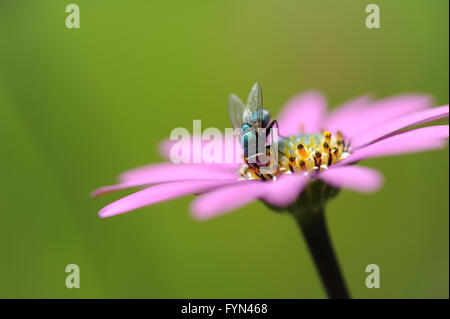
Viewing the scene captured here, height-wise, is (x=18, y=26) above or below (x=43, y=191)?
above

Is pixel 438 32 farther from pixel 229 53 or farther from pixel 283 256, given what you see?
pixel 283 256

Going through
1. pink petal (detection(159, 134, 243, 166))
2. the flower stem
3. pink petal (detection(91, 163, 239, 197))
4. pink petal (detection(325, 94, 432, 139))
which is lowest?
the flower stem

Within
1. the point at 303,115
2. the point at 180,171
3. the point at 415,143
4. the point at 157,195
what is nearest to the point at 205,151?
the point at 180,171

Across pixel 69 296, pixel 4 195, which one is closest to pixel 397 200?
pixel 69 296

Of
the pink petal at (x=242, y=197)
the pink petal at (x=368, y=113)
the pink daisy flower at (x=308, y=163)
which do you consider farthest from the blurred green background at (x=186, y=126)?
the pink petal at (x=242, y=197)

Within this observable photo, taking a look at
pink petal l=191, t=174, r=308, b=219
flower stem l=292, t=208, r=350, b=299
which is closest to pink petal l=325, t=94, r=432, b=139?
flower stem l=292, t=208, r=350, b=299

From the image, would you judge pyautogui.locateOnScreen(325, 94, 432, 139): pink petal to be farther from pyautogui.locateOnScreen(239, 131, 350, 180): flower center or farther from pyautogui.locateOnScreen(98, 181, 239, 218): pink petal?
pyautogui.locateOnScreen(98, 181, 239, 218): pink petal
